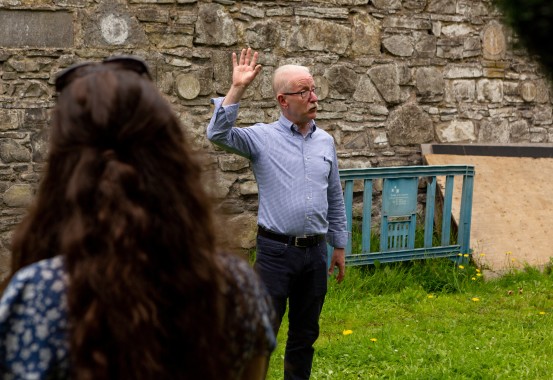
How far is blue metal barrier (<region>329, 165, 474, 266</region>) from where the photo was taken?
664cm

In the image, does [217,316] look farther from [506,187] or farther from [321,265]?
[506,187]

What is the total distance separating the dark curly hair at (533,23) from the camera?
1.41 m

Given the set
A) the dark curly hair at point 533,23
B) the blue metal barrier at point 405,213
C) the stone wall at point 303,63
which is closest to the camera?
the dark curly hair at point 533,23

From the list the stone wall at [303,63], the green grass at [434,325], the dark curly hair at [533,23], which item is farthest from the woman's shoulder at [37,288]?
the stone wall at [303,63]

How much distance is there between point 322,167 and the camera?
4.23 metres

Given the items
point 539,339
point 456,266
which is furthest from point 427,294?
point 539,339

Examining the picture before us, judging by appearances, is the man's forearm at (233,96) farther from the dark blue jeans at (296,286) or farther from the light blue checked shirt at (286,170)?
the dark blue jeans at (296,286)

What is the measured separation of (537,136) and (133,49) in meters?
3.99

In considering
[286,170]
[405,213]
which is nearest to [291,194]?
[286,170]

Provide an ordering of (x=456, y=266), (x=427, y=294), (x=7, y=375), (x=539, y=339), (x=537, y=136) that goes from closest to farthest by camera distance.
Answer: (x=7, y=375) → (x=539, y=339) → (x=427, y=294) → (x=456, y=266) → (x=537, y=136)

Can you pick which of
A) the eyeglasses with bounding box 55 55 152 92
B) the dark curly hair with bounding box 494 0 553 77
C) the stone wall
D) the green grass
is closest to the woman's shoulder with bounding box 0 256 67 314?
the eyeglasses with bounding box 55 55 152 92

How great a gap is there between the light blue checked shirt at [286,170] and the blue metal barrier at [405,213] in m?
2.27

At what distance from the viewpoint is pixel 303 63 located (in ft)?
23.1

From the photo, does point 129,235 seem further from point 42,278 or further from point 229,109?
point 229,109
